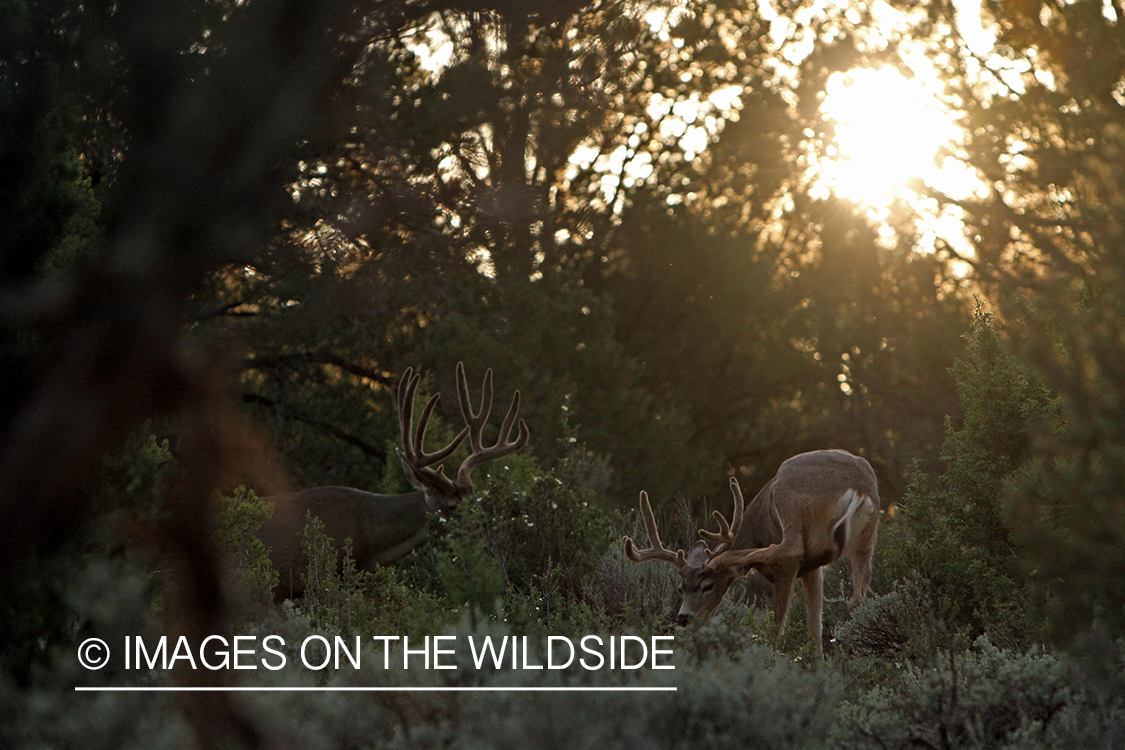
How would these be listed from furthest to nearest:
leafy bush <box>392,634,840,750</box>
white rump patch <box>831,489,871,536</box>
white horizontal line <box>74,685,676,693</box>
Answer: white rump patch <box>831,489,871,536</box> < white horizontal line <box>74,685,676,693</box> < leafy bush <box>392,634,840,750</box>

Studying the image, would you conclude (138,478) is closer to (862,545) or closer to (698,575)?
(698,575)

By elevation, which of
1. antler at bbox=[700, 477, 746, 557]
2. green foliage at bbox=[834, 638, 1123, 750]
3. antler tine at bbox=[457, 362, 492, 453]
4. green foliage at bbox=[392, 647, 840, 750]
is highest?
antler tine at bbox=[457, 362, 492, 453]

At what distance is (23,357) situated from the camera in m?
3.56

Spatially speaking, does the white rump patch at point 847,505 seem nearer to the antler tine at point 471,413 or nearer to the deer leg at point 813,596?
the deer leg at point 813,596

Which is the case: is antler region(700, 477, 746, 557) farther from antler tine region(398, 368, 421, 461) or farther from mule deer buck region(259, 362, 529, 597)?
antler tine region(398, 368, 421, 461)

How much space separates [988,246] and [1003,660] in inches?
375

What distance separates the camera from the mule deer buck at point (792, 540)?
7.57m

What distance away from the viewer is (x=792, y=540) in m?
7.63

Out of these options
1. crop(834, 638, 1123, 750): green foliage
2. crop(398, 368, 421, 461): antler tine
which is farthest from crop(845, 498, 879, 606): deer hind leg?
crop(398, 368, 421, 461): antler tine

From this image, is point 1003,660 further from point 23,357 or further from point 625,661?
point 23,357

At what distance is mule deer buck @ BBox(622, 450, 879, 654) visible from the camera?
7574mm

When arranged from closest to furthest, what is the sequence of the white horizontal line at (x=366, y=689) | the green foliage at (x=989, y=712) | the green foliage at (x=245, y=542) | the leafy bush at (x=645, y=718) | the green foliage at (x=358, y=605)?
the leafy bush at (x=645, y=718) < the white horizontal line at (x=366, y=689) < the green foliage at (x=989, y=712) < the green foliage at (x=245, y=542) < the green foliage at (x=358, y=605)

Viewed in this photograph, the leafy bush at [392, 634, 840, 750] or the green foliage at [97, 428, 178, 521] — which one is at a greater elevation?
the green foliage at [97, 428, 178, 521]

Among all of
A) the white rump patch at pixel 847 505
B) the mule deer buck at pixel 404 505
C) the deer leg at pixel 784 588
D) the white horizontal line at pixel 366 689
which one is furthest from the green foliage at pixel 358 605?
the white rump patch at pixel 847 505
